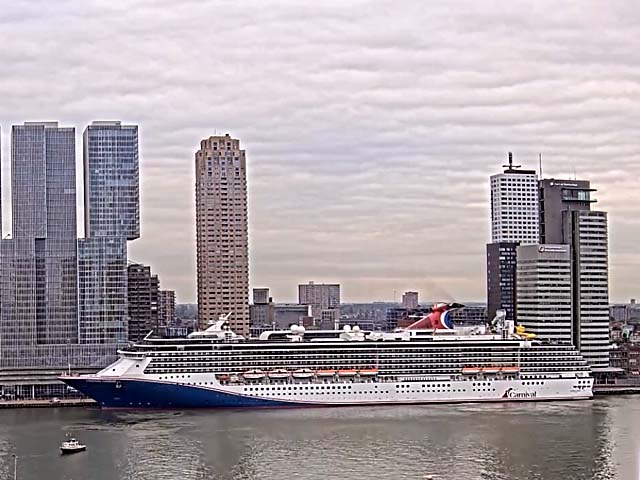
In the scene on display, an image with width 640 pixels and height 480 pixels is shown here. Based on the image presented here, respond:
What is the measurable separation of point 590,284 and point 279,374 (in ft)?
71.1

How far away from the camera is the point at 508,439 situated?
113 feet

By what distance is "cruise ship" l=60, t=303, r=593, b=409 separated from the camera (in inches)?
1708

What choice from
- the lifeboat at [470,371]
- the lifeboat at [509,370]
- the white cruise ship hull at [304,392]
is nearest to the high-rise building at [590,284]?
the white cruise ship hull at [304,392]

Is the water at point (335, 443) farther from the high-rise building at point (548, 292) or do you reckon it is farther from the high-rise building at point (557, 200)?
the high-rise building at point (557, 200)

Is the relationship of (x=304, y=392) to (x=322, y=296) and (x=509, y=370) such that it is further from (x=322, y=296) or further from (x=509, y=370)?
(x=322, y=296)

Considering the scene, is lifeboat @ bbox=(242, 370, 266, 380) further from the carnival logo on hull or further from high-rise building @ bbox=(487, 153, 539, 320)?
high-rise building @ bbox=(487, 153, 539, 320)

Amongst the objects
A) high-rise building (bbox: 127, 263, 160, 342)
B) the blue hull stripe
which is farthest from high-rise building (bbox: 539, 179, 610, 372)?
high-rise building (bbox: 127, 263, 160, 342)

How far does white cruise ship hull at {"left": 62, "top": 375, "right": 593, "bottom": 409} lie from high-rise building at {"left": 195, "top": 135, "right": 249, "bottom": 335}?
3575cm

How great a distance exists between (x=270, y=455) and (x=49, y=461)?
606 centimetres

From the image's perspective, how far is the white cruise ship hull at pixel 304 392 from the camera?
4303 cm

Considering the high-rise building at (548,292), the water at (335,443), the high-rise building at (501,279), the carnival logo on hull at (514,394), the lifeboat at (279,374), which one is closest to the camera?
the water at (335,443)

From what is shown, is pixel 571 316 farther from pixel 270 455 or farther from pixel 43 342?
pixel 270 455

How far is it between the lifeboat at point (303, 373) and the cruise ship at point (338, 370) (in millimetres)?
40

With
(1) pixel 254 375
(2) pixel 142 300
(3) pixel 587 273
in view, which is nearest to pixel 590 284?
(3) pixel 587 273
